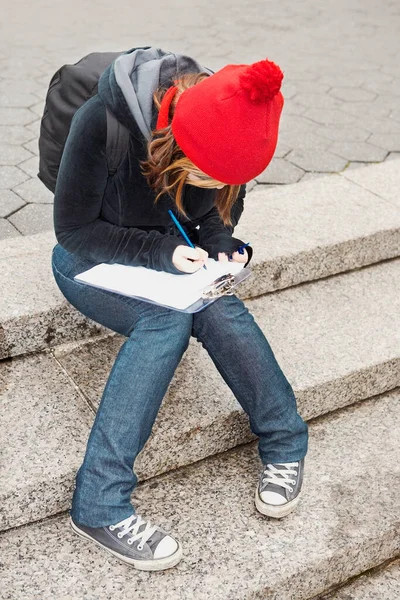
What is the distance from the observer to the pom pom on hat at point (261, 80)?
157 cm

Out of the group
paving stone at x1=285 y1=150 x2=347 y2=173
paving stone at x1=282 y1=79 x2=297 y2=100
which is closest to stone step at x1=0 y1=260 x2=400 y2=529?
paving stone at x1=285 y1=150 x2=347 y2=173

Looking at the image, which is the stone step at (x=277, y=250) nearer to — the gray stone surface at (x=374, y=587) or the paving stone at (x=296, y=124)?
the paving stone at (x=296, y=124)

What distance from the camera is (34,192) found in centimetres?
311

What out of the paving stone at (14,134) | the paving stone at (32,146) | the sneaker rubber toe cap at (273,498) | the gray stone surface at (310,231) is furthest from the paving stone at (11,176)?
the sneaker rubber toe cap at (273,498)

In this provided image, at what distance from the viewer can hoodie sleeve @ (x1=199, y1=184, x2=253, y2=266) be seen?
2.06m

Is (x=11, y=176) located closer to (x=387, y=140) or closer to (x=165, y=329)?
(x=165, y=329)

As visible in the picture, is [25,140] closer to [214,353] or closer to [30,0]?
[214,353]

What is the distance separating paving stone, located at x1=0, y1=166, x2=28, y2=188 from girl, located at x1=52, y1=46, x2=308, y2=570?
3.74ft

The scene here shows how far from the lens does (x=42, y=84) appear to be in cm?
424

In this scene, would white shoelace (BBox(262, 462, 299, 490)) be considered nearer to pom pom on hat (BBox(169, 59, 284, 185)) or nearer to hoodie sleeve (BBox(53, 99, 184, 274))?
hoodie sleeve (BBox(53, 99, 184, 274))

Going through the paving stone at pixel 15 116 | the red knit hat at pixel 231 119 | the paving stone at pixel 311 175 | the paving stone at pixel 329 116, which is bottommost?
the paving stone at pixel 329 116

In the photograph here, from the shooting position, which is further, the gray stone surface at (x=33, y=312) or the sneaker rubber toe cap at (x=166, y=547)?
the gray stone surface at (x=33, y=312)

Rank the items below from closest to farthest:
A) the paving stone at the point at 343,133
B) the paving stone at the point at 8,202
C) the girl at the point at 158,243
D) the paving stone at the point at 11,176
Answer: the girl at the point at 158,243, the paving stone at the point at 8,202, the paving stone at the point at 11,176, the paving stone at the point at 343,133

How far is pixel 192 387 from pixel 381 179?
1504 mm
